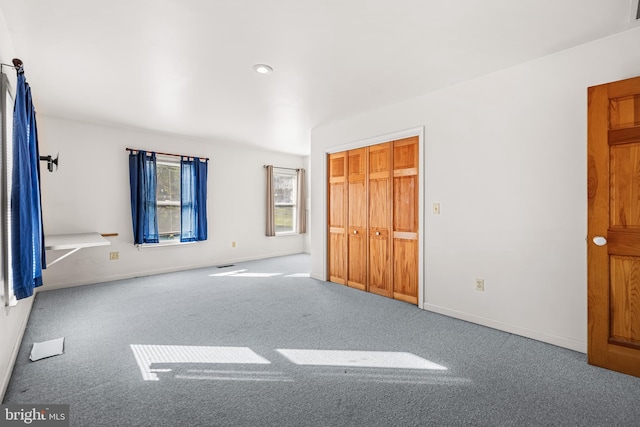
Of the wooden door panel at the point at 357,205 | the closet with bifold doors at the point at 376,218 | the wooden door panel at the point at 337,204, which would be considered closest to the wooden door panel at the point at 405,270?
the closet with bifold doors at the point at 376,218

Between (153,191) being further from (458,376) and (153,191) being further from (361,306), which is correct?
(458,376)

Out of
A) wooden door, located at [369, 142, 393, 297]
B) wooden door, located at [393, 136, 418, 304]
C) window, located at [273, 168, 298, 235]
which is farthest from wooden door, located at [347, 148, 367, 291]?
window, located at [273, 168, 298, 235]

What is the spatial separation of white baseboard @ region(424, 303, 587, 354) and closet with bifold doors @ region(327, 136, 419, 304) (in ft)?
1.27

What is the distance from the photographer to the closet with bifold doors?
3615 millimetres

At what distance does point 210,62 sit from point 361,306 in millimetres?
2913

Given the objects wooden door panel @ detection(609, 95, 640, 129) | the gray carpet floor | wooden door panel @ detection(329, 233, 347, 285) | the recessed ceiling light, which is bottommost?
the gray carpet floor

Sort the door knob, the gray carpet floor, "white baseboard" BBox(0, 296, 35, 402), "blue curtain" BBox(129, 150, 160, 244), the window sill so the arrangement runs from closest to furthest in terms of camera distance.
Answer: the gray carpet floor → "white baseboard" BBox(0, 296, 35, 402) → the door knob → "blue curtain" BBox(129, 150, 160, 244) → the window sill

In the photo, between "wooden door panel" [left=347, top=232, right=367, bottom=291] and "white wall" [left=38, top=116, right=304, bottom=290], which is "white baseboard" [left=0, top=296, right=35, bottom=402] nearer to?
"white wall" [left=38, top=116, right=304, bottom=290]

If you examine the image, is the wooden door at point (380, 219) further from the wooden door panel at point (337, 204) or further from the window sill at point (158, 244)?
the window sill at point (158, 244)

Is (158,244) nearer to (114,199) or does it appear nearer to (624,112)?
(114,199)

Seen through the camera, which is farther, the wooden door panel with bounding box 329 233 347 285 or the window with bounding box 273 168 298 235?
the window with bounding box 273 168 298 235

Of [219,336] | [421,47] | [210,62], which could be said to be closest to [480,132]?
[421,47]

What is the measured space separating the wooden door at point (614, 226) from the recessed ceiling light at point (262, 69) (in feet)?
8.29

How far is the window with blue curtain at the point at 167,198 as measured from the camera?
15.7 feet
